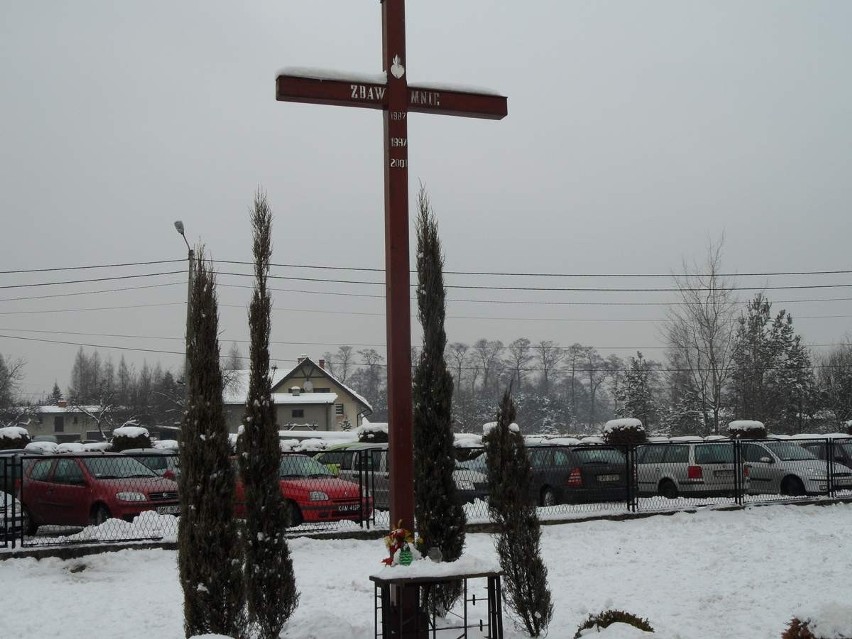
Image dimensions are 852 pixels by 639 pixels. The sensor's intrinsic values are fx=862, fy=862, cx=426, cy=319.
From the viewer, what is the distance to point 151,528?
13711 mm

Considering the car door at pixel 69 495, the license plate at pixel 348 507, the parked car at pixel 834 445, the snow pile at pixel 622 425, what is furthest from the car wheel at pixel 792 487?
the car door at pixel 69 495

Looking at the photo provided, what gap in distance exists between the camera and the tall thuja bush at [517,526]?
24.6ft

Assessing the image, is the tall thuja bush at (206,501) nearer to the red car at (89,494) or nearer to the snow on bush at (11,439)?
the red car at (89,494)

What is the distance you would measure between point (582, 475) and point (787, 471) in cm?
525

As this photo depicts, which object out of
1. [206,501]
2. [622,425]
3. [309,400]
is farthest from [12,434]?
[309,400]

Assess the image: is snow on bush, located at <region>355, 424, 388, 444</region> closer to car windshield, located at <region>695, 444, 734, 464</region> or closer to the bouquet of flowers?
car windshield, located at <region>695, 444, 734, 464</region>

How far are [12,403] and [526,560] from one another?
7189 cm

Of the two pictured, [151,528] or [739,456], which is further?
[739,456]

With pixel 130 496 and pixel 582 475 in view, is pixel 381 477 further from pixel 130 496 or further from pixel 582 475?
pixel 130 496

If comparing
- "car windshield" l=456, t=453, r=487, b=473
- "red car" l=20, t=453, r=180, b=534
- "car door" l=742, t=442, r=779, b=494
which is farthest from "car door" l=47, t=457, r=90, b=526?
"car door" l=742, t=442, r=779, b=494

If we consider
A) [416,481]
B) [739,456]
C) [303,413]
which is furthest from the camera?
[303,413]

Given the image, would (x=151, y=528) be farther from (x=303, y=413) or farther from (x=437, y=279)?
(x=303, y=413)

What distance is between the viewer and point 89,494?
15.0m

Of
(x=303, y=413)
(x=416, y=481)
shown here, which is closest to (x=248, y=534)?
(x=416, y=481)
